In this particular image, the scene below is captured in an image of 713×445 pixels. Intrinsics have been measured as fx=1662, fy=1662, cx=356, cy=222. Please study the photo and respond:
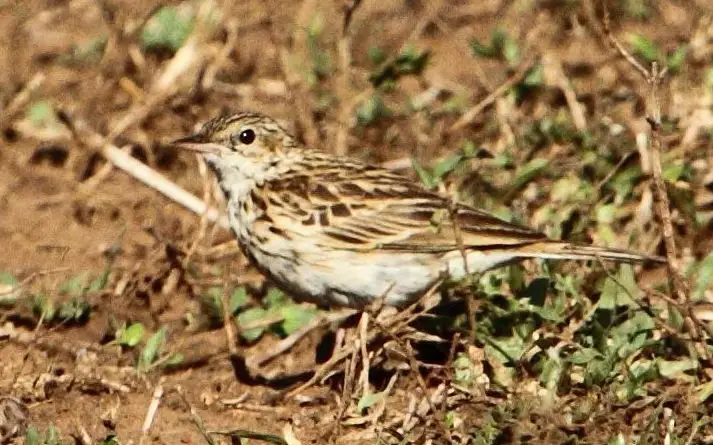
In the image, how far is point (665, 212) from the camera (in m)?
6.29

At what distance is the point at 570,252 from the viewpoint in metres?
7.05

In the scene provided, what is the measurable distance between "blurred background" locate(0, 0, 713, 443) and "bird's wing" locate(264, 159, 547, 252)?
0.34 metres

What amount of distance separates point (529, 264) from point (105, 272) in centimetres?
201

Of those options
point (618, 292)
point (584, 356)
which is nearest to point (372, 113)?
point (618, 292)

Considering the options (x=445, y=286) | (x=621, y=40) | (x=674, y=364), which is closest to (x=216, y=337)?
(x=445, y=286)

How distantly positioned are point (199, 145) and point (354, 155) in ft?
5.65

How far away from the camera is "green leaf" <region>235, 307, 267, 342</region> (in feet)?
25.1

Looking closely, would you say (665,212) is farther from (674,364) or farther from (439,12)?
(439,12)

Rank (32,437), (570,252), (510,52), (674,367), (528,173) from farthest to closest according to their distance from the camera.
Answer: (510,52) < (528,173) < (570,252) < (674,367) < (32,437)

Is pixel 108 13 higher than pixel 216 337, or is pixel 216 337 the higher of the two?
pixel 108 13

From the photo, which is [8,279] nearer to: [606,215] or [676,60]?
[606,215]

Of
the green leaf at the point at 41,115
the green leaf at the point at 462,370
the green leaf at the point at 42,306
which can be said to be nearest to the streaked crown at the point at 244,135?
the green leaf at the point at 42,306

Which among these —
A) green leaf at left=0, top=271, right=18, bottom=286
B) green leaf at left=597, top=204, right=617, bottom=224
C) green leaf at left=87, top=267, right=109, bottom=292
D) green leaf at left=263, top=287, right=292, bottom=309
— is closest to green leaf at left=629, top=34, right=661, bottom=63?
green leaf at left=597, top=204, right=617, bottom=224

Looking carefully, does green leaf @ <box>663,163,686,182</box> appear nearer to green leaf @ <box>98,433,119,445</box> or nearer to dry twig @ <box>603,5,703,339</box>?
dry twig @ <box>603,5,703,339</box>
